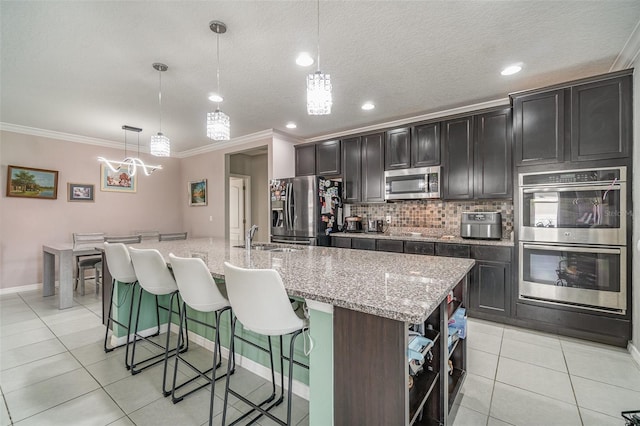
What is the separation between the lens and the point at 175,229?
6332 mm

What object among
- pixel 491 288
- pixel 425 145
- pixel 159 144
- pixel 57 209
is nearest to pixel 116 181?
pixel 57 209

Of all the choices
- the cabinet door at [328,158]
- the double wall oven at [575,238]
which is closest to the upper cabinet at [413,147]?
the cabinet door at [328,158]

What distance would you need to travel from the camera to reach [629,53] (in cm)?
239

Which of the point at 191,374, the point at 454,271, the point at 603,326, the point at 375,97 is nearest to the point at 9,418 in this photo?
the point at 191,374

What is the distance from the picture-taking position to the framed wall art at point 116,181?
206 inches

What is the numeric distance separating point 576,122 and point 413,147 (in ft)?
5.39

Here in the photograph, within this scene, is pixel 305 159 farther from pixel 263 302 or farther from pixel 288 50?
pixel 263 302

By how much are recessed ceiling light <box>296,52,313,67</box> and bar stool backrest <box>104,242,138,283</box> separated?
2143 millimetres

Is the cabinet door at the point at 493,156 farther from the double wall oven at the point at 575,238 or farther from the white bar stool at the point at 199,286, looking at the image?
the white bar stool at the point at 199,286

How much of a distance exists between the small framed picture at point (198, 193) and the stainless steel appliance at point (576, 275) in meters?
5.31

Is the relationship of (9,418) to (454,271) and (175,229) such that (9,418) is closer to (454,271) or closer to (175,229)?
(454,271)

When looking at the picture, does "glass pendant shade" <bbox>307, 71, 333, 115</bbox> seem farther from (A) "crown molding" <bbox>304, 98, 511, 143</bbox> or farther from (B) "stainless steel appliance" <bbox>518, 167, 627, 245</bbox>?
(A) "crown molding" <bbox>304, 98, 511, 143</bbox>

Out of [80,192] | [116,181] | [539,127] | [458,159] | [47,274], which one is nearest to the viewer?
[539,127]

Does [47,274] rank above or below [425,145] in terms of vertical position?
below
